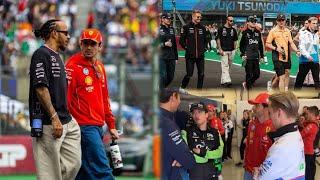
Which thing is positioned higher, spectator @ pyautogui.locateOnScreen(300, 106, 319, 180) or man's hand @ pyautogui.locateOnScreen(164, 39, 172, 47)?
man's hand @ pyautogui.locateOnScreen(164, 39, 172, 47)

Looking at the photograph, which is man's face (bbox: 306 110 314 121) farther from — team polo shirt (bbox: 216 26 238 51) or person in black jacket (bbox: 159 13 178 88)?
person in black jacket (bbox: 159 13 178 88)

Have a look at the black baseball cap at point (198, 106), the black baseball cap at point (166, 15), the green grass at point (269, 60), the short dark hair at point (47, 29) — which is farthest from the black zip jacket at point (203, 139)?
the short dark hair at point (47, 29)

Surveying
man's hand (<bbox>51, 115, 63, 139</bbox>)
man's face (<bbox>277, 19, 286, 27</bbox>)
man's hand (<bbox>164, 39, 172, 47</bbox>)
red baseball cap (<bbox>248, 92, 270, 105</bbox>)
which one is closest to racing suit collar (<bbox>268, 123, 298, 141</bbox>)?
red baseball cap (<bbox>248, 92, 270, 105</bbox>)

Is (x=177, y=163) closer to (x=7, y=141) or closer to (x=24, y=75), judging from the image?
(x=7, y=141)

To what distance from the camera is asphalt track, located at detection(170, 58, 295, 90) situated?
329 cm

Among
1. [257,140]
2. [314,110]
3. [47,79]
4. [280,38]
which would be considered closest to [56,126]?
[47,79]

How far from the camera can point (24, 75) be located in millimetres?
10508

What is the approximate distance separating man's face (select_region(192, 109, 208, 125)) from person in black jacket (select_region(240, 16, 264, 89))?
276mm

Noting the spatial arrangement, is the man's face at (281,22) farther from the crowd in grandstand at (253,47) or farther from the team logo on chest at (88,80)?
the team logo on chest at (88,80)

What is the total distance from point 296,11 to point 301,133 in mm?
680

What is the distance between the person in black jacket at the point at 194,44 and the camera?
10.7ft

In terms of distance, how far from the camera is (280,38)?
340cm

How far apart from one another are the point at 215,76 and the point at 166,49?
316 millimetres

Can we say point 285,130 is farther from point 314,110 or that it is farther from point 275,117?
point 314,110
